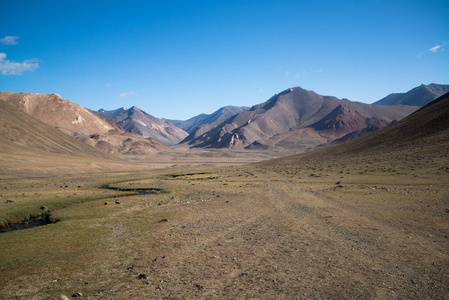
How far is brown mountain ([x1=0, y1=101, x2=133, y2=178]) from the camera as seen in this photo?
8943 cm

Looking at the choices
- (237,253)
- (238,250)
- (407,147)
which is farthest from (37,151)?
(407,147)

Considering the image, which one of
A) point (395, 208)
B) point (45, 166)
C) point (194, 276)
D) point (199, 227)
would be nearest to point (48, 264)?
point (194, 276)

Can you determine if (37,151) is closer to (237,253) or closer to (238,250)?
(238,250)

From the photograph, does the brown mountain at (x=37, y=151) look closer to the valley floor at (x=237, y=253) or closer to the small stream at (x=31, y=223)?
the small stream at (x=31, y=223)

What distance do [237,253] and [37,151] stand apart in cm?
13820

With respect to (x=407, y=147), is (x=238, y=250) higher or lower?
lower

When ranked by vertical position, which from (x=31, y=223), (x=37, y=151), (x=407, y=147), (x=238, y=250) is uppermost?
(x=37, y=151)

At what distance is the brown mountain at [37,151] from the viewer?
293 feet

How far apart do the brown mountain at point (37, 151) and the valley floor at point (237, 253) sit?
237 ft

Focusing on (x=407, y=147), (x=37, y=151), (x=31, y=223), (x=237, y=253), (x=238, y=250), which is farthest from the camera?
(x=37, y=151)

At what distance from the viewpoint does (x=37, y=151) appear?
125m

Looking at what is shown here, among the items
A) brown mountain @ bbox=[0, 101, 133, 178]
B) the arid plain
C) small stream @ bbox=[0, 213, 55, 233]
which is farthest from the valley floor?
brown mountain @ bbox=[0, 101, 133, 178]

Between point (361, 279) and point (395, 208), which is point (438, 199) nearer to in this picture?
point (395, 208)

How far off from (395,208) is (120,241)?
24.3 meters
